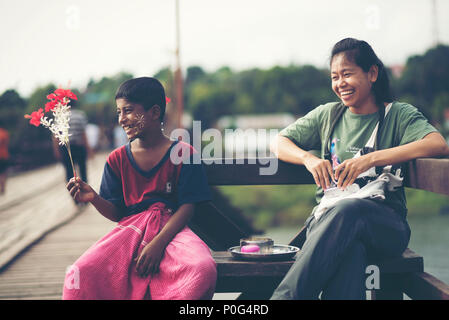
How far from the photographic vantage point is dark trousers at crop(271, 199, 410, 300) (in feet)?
6.72

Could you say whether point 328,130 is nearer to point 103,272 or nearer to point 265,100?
point 103,272

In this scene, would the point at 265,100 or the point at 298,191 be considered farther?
the point at 265,100

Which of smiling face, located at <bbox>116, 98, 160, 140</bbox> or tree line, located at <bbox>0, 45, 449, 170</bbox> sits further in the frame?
tree line, located at <bbox>0, 45, 449, 170</bbox>

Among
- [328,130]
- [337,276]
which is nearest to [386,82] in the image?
[328,130]

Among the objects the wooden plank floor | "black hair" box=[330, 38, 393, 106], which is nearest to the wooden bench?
"black hair" box=[330, 38, 393, 106]

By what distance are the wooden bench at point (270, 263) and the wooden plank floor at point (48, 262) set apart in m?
1.92

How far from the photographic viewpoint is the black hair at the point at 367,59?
256 cm

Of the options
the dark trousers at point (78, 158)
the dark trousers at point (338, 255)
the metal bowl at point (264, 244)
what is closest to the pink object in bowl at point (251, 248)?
the metal bowl at point (264, 244)

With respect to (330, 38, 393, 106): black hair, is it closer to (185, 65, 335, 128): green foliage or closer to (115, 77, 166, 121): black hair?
(115, 77, 166, 121): black hair

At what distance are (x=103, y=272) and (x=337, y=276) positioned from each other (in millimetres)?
920

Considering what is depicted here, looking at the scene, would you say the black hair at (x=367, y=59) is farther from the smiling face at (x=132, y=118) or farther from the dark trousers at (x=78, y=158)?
the dark trousers at (x=78, y=158)

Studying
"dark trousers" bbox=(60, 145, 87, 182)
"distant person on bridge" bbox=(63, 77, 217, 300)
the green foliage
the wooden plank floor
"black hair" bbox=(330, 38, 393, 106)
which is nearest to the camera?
"distant person on bridge" bbox=(63, 77, 217, 300)

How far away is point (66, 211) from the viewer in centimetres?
994

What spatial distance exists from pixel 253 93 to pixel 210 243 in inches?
2576
